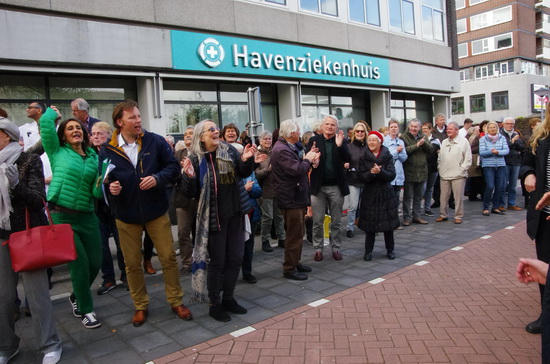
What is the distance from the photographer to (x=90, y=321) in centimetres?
401

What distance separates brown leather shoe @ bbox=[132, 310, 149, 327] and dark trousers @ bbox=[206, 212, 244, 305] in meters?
0.67

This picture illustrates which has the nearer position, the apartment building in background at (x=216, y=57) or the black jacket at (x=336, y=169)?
the black jacket at (x=336, y=169)

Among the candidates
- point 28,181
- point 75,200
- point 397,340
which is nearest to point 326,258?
point 397,340

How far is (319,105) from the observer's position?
14.9 metres

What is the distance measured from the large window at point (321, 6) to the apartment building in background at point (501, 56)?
32581mm

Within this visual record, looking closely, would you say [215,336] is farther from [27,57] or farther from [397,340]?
[27,57]

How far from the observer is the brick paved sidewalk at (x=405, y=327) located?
3.28 meters

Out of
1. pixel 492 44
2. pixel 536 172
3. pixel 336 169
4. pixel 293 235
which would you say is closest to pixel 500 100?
pixel 492 44

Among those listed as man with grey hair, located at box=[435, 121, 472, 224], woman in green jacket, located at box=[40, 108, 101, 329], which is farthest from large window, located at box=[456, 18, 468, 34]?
woman in green jacket, located at box=[40, 108, 101, 329]

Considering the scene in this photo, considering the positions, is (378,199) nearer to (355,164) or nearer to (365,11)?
(355,164)

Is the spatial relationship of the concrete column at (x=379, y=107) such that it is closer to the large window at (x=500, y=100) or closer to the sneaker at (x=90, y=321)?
the sneaker at (x=90, y=321)

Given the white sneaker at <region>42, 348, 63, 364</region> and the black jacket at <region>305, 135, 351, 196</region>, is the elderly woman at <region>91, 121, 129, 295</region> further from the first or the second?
the black jacket at <region>305, 135, 351, 196</region>

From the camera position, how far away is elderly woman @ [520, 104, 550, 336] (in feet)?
11.3

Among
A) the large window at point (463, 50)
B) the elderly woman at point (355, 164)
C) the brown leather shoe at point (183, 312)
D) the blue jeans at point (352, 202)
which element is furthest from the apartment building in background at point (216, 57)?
the large window at point (463, 50)
